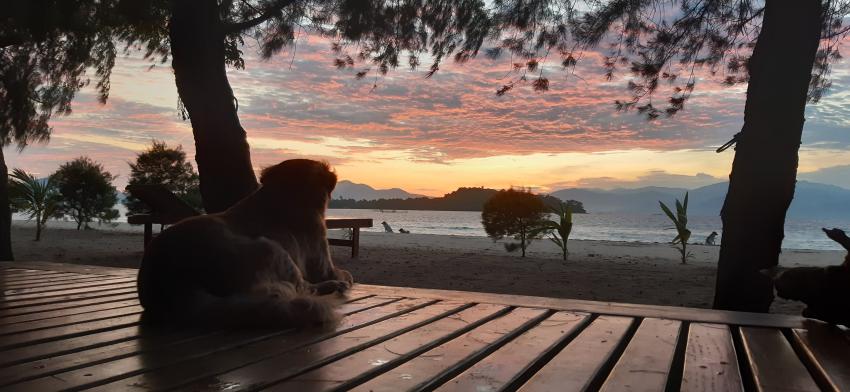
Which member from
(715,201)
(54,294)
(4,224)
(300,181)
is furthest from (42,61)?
(715,201)

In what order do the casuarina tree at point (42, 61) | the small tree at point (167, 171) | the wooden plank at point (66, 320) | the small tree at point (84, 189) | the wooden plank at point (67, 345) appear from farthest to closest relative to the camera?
the small tree at point (84, 189) < the small tree at point (167, 171) < the casuarina tree at point (42, 61) < the wooden plank at point (66, 320) < the wooden plank at point (67, 345)

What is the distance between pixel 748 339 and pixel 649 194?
113 meters

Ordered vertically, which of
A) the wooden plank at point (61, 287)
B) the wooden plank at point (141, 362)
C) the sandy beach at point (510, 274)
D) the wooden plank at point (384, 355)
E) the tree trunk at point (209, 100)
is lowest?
the sandy beach at point (510, 274)

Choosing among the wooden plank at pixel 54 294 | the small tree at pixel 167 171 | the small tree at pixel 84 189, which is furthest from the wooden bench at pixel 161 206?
the small tree at pixel 84 189

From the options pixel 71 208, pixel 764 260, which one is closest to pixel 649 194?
pixel 71 208

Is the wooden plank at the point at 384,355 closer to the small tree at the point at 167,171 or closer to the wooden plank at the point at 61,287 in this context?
the wooden plank at the point at 61,287

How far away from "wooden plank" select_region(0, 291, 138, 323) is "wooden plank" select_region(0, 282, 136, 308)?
0.18 m

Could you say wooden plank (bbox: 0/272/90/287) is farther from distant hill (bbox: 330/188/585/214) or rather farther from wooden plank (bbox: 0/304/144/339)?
distant hill (bbox: 330/188/585/214)

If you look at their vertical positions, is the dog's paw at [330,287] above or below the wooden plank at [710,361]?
below

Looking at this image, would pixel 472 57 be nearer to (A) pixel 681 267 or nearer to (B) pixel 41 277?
(B) pixel 41 277

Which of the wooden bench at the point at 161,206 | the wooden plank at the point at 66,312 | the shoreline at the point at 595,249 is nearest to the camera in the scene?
the wooden plank at the point at 66,312

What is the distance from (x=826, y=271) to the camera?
280 centimetres

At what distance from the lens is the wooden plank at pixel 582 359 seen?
A: 6.24 ft

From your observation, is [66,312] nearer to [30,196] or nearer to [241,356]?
[241,356]
